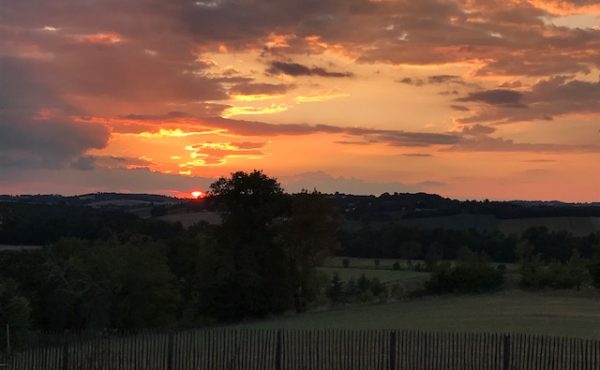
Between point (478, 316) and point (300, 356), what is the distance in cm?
2438

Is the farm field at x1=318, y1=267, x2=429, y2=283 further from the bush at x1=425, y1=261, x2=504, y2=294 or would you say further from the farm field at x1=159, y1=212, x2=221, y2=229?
the farm field at x1=159, y1=212, x2=221, y2=229

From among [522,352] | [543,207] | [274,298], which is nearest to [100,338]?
[522,352]

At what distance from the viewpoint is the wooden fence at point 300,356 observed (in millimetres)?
21859

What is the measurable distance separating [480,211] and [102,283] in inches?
3167

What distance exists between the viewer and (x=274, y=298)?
5506cm

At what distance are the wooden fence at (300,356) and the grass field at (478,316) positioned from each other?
1224 cm

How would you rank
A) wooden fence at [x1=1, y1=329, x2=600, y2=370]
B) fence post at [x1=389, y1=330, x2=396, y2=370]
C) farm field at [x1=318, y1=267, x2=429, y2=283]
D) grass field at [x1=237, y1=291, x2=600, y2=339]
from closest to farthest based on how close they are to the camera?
fence post at [x1=389, y1=330, x2=396, y2=370], wooden fence at [x1=1, y1=329, x2=600, y2=370], grass field at [x1=237, y1=291, x2=600, y2=339], farm field at [x1=318, y1=267, x2=429, y2=283]

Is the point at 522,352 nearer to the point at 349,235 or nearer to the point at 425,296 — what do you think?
the point at 425,296

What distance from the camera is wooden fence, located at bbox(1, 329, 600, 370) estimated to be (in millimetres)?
21859

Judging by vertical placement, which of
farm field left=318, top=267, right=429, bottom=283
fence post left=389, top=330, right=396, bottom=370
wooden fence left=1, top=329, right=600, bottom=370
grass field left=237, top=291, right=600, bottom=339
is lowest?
farm field left=318, top=267, right=429, bottom=283

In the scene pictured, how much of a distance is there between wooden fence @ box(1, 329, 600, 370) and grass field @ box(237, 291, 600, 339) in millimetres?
12238

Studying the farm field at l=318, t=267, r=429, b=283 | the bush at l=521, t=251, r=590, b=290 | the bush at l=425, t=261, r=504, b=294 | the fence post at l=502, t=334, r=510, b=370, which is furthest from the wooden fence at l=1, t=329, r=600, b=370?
the farm field at l=318, t=267, r=429, b=283

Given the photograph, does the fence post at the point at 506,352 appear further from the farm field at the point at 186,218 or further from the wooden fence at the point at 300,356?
the farm field at the point at 186,218

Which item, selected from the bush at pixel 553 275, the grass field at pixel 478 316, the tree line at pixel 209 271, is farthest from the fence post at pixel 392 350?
the bush at pixel 553 275
